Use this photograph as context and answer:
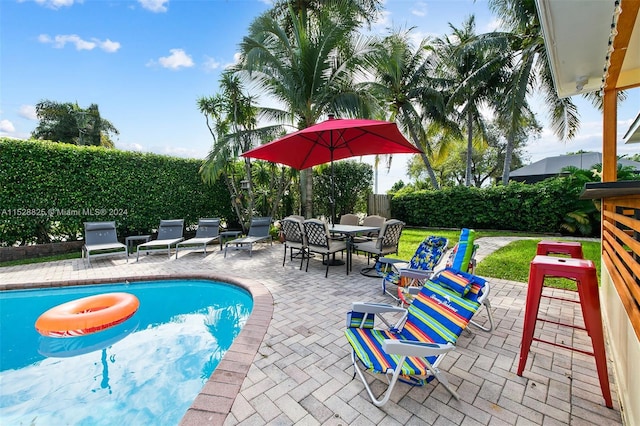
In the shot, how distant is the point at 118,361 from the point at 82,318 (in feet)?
3.05

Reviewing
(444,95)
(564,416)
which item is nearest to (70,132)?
(444,95)

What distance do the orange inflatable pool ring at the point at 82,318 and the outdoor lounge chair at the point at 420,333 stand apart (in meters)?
3.50

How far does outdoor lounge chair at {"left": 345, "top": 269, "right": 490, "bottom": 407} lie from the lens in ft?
6.57

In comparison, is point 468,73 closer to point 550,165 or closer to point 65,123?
point 550,165

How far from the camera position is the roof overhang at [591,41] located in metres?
2.32

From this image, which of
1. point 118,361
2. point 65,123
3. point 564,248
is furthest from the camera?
point 65,123

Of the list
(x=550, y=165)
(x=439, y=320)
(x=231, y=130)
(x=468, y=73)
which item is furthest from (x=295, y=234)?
(x=550, y=165)

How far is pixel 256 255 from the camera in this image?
8078 mm

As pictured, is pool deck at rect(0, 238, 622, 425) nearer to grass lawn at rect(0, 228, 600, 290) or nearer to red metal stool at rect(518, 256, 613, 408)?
red metal stool at rect(518, 256, 613, 408)

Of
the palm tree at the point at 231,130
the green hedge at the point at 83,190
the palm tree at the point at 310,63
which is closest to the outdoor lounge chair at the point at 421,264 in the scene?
the palm tree at the point at 310,63

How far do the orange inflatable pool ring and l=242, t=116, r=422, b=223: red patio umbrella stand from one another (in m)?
3.84

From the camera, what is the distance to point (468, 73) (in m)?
15.3

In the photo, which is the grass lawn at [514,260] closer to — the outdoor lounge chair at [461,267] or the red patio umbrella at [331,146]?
the outdoor lounge chair at [461,267]

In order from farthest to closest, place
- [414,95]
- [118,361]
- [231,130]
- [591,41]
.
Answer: [414,95]
[231,130]
[118,361]
[591,41]
